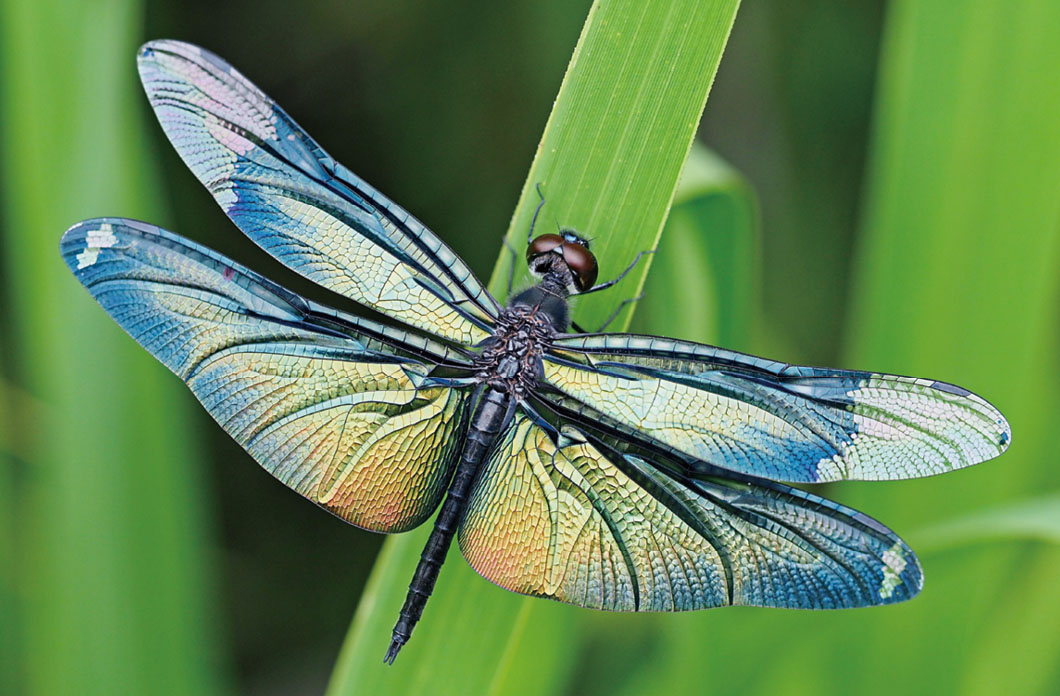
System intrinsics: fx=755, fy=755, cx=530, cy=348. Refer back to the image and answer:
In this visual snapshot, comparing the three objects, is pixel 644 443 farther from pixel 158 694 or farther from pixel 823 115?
pixel 823 115

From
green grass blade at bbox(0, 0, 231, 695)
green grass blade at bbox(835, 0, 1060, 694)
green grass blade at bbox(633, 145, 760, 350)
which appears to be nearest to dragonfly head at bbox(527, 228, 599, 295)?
green grass blade at bbox(633, 145, 760, 350)

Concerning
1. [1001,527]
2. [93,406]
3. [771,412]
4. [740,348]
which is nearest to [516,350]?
[771,412]

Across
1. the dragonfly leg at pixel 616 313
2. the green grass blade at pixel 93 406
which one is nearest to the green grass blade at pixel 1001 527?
the dragonfly leg at pixel 616 313

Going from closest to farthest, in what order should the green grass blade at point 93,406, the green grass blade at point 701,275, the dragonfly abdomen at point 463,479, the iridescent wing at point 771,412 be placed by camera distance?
the iridescent wing at point 771,412 → the dragonfly abdomen at point 463,479 → the green grass blade at point 701,275 → the green grass blade at point 93,406

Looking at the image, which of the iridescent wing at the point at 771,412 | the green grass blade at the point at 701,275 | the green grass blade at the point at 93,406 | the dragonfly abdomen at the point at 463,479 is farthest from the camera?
the green grass blade at the point at 93,406

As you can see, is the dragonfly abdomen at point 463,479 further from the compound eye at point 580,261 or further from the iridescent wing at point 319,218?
the compound eye at point 580,261

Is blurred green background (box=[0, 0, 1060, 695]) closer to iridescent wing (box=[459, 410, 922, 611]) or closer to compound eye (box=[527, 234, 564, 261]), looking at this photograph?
iridescent wing (box=[459, 410, 922, 611])
